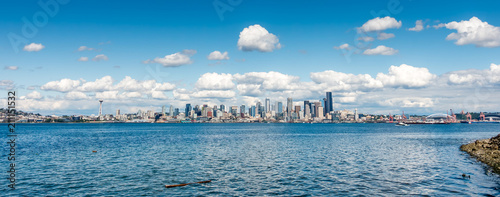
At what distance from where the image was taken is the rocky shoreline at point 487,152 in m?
49.1

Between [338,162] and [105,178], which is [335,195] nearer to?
[338,162]

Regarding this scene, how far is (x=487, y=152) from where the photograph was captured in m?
59.2

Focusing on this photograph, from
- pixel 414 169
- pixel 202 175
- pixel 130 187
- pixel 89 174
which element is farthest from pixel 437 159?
pixel 89 174

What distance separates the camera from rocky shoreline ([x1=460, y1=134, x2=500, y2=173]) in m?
49.1

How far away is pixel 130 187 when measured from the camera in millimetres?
34844

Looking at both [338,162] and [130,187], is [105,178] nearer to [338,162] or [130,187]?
[130,187]

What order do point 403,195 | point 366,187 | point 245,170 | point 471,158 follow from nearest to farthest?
point 403,195 < point 366,187 < point 245,170 < point 471,158

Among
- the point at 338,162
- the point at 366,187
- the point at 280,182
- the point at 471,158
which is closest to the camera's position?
the point at 366,187

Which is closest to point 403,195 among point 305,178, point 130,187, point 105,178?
point 305,178

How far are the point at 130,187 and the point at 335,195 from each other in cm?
2157

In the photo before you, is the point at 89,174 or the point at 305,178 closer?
the point at 305,178

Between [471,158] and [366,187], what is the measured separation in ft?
114

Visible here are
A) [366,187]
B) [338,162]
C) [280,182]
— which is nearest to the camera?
[366,187]

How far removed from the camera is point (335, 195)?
31.4 m
